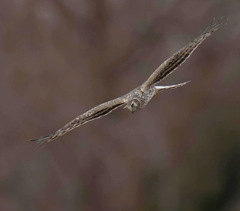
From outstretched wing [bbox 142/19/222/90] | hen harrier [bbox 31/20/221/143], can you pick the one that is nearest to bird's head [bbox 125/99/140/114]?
hen harrier [bbox 31/20/221/143]

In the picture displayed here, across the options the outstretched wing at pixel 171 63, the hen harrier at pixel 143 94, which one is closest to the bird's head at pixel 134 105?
the hen harrier at pixel 143 94

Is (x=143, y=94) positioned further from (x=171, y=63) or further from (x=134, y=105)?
(x=171, y=63)

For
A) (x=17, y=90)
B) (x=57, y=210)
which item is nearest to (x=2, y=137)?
(x=17, y=90)

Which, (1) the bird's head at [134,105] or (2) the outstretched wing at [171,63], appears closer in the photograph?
(2) the outstretched wing at [171,63]

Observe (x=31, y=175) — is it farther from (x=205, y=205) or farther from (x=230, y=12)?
(x=230, y=12)

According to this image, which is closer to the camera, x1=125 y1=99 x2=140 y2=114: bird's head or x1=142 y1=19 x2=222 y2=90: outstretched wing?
x1=142 y1=19 x2=222 y2=90: outstretched wing

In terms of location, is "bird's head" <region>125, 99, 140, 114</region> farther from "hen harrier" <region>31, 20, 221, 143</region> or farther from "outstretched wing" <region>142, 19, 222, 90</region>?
"outstretched wing" <region>142, 19, 222, 90</region>

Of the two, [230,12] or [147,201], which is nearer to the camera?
[230,12]

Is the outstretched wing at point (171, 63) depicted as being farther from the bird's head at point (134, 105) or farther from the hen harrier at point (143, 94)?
the bird's head at point (134, 105)

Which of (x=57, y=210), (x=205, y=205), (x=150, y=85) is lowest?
(x=150, y=85)

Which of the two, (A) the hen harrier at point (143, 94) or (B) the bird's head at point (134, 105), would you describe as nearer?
Answer: (A) the hen harrier at point (143, 94)

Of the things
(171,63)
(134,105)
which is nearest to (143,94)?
(134,105)
